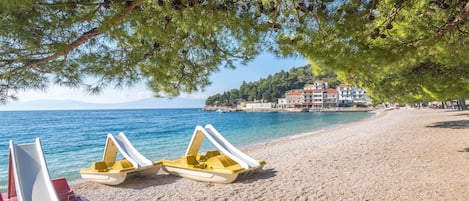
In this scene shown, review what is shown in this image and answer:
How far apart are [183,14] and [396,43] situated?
9.20ft

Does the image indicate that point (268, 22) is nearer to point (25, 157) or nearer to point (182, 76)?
point (182, 76)

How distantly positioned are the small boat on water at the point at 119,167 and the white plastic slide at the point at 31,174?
4074 mm

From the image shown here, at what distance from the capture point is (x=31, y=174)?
3363 mm

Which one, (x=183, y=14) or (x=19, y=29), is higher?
(x=183, y=14)

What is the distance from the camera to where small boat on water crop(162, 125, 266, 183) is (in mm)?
7020

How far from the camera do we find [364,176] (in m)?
6.79

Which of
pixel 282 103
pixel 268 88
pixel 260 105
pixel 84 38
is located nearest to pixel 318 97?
pixel 282 103

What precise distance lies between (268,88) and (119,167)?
11080 cm

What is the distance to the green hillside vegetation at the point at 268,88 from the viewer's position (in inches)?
4545

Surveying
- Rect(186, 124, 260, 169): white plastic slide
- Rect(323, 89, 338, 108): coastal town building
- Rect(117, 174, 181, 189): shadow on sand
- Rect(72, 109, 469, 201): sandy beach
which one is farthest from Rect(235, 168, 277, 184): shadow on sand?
Rect(323, 89, 338, 108): coastal town building

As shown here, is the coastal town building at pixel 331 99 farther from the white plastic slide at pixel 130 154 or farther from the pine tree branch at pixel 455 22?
the pine tree branch at pixel 455 22

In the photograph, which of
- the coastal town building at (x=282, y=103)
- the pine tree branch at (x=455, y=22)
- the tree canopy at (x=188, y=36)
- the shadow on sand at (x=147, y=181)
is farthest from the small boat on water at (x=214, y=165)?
the coastal town building at (x=282, y=103)

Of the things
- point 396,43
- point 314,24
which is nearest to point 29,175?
point 314,24

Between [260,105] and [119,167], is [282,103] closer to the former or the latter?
[260,105]
